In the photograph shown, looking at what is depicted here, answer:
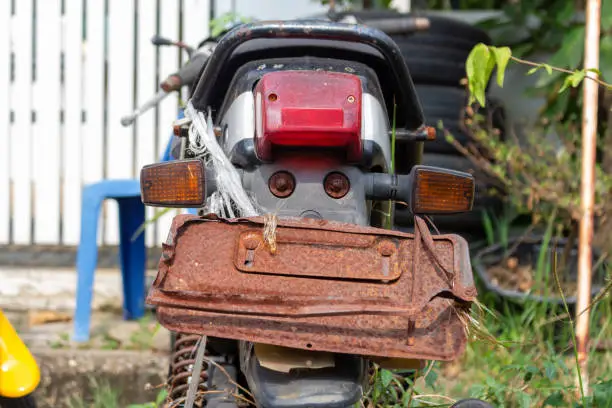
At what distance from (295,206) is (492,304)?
1.91m

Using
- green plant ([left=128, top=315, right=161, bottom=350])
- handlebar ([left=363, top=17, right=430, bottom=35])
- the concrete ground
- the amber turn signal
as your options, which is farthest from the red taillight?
green plant ([left=128, top=315, right=161, bottom=350])

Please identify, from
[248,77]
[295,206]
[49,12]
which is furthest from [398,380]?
[49,12]

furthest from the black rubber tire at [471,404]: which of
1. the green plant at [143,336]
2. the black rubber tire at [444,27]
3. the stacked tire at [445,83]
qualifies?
the black rubber tire at [444,27]

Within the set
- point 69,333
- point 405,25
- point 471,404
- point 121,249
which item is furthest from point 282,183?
point 121,249

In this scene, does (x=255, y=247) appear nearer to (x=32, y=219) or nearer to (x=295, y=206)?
(x=295, y=206)

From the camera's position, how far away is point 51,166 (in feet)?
14.7

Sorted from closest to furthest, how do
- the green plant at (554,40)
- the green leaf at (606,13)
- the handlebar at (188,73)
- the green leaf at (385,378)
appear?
the green leaf at (385,378) < the handlebar at (188,73) < the green leaf at (606,13) < the green plant at (554,40)

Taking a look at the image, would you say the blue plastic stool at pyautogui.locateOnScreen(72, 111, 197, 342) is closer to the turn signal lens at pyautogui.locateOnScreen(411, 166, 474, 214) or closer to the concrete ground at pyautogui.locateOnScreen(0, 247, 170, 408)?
the concrete ground at pyautogui.locateOnScreen(0, 247, 170, 408)

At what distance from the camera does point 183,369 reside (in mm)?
1918

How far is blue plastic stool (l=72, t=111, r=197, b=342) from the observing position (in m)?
3.13

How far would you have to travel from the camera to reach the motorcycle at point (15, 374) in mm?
1712

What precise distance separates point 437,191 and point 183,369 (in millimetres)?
811

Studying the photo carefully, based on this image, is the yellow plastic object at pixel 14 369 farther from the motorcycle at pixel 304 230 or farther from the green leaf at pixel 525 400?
the green leaf at pixel 525 400

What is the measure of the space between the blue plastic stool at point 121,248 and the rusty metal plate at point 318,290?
60.5 inches
